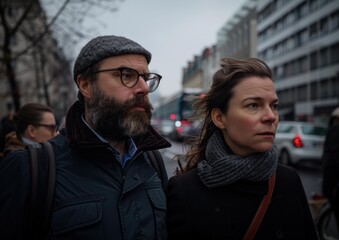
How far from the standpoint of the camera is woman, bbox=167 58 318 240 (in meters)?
2.10

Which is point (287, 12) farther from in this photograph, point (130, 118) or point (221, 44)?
point (130, 118)

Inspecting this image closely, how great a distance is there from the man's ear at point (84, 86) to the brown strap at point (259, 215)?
1.11m

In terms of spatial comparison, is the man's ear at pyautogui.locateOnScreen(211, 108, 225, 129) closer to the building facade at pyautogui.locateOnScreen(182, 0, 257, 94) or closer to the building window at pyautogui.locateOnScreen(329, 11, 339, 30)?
the building window at pyautogui.locateOnScreen(329, 11, 339, 30)

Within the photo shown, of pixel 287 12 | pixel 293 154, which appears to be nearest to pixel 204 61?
pixel 287 12

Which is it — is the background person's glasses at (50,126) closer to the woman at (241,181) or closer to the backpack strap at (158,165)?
the backpack strap at (158,165)

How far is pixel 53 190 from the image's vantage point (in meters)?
1.89

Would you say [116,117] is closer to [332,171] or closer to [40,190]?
[40,190]

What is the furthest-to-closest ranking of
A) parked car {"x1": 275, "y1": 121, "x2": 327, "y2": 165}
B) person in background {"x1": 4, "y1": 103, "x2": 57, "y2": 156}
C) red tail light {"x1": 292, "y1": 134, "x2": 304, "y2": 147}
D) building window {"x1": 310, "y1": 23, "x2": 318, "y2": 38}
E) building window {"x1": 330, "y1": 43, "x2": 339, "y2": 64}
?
building window {"x1": 310, "y1": 23, "x2": 318, "y2": 38}
building window {"x1": 330, "y1": 43, "x2": 339, "y2": 64}
red tail light {"x1": 292, "y1": 134, "x2": 304, "y2": 147}
parked car {"x1": 275, "y1": 121, "x2": 327, "y2": 165}
person in background {"x1": 4, "y1": 103, "x2": 57, "y2": 156}

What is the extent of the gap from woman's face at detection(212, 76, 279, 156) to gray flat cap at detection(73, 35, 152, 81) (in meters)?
0.60

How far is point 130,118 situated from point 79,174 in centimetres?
41

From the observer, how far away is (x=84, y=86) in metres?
2.32

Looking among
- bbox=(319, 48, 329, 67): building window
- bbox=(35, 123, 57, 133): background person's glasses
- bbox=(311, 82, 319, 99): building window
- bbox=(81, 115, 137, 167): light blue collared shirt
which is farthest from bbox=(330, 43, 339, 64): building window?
bbox=(81, 115, 137, 167): light blue collared shirt

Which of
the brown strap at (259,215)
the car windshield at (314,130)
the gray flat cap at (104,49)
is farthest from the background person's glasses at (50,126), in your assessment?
the car windshield at (314,130)

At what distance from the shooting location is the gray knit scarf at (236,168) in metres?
2.13
